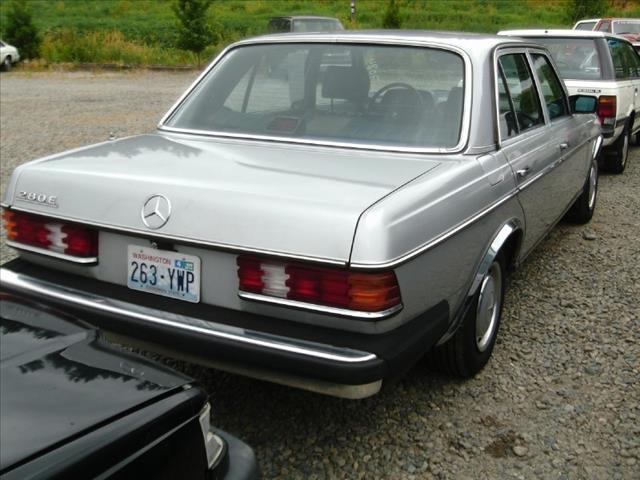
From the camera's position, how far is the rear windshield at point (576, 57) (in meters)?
7.67

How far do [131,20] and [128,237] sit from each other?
46169mm

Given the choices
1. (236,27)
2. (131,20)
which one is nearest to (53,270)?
(236,27)

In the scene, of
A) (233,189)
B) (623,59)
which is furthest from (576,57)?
(233,189)

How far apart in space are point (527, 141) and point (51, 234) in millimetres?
2439

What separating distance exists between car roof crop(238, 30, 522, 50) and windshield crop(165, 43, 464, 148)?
0.05m

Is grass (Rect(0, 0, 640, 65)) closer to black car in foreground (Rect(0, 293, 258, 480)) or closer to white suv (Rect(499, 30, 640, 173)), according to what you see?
white suv (Rect(499, 30, 640, 173))

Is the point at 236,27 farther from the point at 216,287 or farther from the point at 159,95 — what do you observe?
the point at 216,287

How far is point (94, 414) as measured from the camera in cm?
160

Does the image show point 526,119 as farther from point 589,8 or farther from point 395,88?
point 589,8

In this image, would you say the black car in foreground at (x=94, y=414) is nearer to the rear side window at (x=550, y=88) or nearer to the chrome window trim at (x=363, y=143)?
the chrome window trim at (x=363, y=143)

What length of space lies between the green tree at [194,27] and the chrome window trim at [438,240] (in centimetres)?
2338

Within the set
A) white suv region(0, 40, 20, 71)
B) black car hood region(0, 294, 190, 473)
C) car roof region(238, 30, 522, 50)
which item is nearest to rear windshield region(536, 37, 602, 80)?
car roof region(238, 30, 522, 50)

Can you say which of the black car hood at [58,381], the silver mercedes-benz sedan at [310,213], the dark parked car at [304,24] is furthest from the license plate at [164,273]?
the dark parked car at [304,24]

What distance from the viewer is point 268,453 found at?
2.85m
